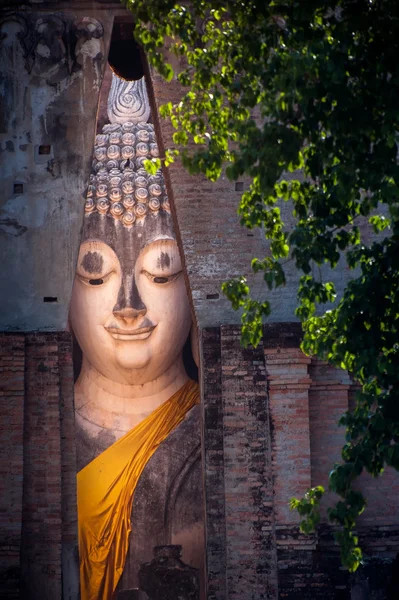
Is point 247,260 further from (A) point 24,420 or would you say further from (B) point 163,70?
(B) point 163,70

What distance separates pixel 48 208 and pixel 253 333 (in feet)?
13.3

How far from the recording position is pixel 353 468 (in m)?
8.62

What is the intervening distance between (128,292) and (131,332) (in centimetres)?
46

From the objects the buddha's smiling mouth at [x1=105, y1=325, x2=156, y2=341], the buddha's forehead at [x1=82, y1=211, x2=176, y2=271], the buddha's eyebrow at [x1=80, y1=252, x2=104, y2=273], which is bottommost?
the buddha's smiling mouth at [x1=105, y1=325, x2=156, y2=341]

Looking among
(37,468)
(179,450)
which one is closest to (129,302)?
(179,450)

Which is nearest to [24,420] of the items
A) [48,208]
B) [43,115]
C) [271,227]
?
[48,208]

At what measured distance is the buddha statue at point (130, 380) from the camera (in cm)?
1351

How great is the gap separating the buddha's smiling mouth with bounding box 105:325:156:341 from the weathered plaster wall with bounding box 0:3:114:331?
1.51 meters

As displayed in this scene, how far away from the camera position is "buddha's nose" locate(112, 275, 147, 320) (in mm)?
13891

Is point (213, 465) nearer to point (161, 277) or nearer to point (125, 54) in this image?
point (161, 277)

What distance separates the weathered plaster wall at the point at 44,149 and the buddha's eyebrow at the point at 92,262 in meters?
1.29

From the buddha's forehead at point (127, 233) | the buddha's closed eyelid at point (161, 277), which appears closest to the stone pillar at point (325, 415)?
the buddha's closed eyelid at point (161, 277)

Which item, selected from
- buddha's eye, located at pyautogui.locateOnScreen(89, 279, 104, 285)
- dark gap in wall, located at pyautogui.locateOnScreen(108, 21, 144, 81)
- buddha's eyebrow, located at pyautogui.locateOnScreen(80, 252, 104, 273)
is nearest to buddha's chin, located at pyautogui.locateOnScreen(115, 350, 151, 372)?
buddha's eye, located at pyautogui.locateOnScreen(89, 279, 104, 285)

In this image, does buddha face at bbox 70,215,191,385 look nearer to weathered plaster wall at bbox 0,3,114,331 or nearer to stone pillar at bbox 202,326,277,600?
weathered plaster wall at bbox 0,3,114,331
